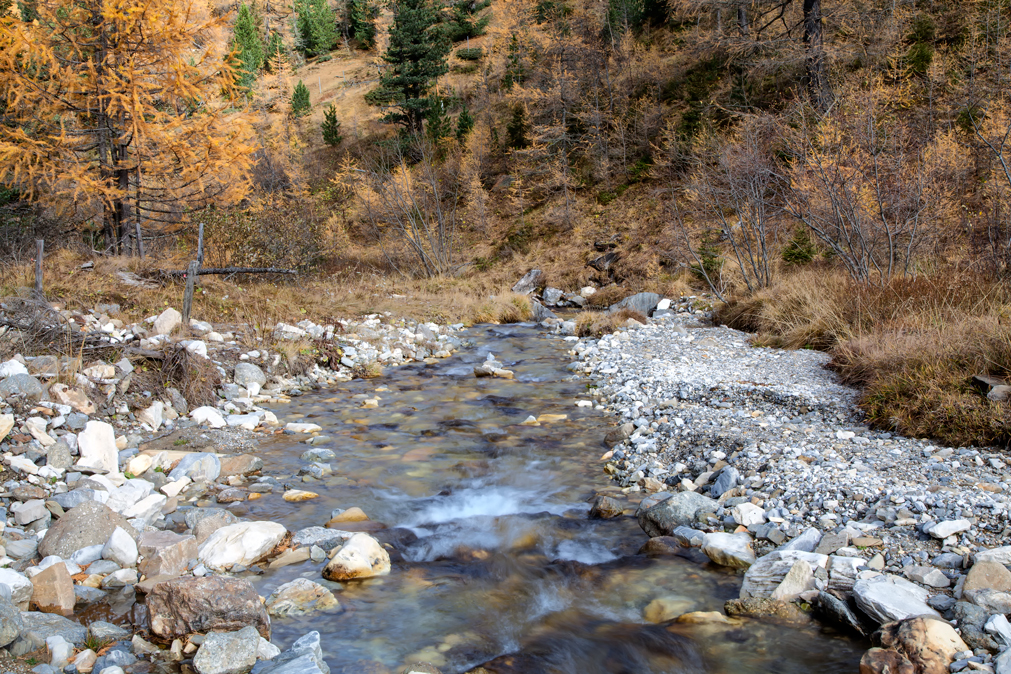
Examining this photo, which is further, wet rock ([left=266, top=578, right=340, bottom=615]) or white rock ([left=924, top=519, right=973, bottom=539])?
white rock ([left=924, top=519, right=973, bottom=539])

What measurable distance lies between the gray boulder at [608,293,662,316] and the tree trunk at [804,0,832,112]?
7284 millimetres

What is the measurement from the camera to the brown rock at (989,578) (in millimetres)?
2729

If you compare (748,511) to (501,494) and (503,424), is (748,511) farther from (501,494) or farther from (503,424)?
(503,424)

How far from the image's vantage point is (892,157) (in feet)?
33.7

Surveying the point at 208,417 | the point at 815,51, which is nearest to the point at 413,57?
the point at 815,51

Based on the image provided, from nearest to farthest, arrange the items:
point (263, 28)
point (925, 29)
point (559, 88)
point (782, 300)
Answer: point (782, 300)
point (925, 29)
point (559, 88)
point (263, 28)

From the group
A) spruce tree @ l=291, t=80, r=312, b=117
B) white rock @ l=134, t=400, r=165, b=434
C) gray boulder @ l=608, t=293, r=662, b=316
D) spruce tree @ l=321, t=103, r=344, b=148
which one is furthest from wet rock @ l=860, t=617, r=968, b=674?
spruce tree @ l=291, t=80, r=312, b=117

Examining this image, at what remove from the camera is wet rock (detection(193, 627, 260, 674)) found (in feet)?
8.38

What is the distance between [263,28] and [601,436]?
66506 mm

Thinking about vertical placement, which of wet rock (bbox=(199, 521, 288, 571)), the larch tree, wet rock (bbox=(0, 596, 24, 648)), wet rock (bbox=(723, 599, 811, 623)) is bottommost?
wet rock (bbox=(723, 599, 811, 623))

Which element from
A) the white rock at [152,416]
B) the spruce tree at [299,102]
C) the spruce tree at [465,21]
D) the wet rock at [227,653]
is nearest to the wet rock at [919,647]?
the wet rock at [227,653]

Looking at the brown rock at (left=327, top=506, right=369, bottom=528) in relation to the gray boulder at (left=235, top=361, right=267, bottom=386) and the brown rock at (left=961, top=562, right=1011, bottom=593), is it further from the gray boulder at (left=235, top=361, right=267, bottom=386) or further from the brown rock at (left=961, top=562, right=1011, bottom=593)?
the gray boulder at (left=235, top=361, right=267, bottom=386)

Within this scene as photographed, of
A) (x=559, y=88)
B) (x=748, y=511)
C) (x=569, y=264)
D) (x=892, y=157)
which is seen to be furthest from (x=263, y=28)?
(x=748, y=511)

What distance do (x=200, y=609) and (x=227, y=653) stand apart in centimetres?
28
